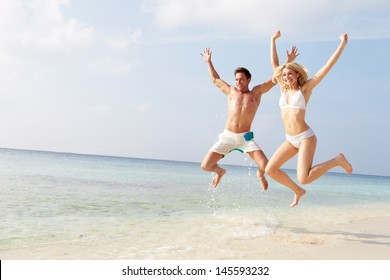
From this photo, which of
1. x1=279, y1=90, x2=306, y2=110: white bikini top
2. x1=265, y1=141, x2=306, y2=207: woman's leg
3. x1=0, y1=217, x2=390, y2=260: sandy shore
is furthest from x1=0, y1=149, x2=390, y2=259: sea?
x1=279, y1=90, x2=306, y2=110: white bikini top

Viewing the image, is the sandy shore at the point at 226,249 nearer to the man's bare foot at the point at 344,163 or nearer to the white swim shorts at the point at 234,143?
the man's bare foot at the point at 344,163

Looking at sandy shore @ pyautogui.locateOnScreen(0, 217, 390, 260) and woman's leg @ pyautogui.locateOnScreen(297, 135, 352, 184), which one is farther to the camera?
woman's leg @ pyautogui.locateOnScreen(297, 135, 352, 184)

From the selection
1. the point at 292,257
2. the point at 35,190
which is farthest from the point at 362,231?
the point at 35,190

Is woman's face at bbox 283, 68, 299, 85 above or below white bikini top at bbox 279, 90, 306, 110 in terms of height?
above

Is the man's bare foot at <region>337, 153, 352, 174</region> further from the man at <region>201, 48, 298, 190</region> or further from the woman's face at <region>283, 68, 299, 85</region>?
the woman's face at <region>283, 68, 299, 85</region>

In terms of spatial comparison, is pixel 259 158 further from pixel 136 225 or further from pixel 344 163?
pixel 136 225

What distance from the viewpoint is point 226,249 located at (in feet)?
22.0

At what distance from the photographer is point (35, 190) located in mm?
14711

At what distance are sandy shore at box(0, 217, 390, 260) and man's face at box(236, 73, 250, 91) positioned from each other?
8.84 ft

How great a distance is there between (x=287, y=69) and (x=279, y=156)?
4.48 ft

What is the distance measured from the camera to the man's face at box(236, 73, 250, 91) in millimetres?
7301

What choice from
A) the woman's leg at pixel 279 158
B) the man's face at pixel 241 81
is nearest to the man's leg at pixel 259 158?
the woman's leg at pixel 279 158

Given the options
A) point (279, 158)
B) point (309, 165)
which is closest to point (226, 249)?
point (279, 158)
